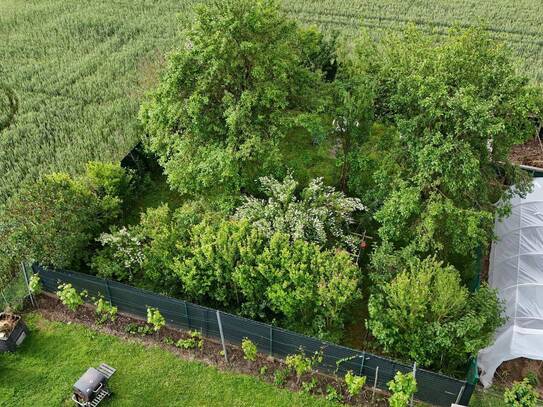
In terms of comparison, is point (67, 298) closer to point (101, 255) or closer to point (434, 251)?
point (101, 255)

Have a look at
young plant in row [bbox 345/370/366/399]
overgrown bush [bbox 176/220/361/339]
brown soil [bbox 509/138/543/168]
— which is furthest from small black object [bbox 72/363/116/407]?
brown soil [bbox 509/138/543/168]

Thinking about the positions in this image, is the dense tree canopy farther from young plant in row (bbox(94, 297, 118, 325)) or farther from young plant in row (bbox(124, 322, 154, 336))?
young plant in row (bbox(124, 322, 154, 336))

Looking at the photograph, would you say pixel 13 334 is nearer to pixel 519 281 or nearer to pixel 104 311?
pixel 104 311

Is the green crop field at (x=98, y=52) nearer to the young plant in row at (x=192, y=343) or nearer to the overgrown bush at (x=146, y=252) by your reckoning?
the overgrown bush at (x=146, y=252)

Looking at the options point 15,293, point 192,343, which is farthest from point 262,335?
point 15,293

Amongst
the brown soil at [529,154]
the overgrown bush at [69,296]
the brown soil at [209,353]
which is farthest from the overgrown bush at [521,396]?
the overgrown bush at [69,296]

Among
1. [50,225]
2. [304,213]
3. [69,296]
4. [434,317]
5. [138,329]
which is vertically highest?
[304,213]
